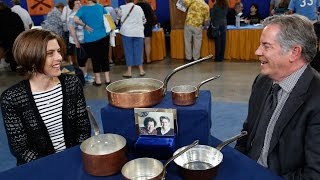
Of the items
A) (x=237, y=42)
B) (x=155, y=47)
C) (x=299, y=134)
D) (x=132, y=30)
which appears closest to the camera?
(x=299, y=134)

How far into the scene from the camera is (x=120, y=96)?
1110 mm

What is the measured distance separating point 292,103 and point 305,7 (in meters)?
4.37

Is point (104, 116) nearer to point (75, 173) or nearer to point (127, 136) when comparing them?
point (127, 136)

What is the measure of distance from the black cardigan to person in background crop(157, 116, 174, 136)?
701mm

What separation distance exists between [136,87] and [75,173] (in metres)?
0.40

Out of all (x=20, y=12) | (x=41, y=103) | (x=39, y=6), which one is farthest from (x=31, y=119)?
(x=39, y=6)

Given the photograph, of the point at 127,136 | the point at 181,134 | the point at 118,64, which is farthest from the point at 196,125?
the point at 118,64

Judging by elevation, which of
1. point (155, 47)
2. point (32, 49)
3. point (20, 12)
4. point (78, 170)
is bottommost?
point (155, 47)

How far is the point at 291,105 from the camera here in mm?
1279

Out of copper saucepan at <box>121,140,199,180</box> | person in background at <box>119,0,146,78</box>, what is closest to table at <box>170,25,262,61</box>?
Answer: person in background at <box>119,0,146,78</box>

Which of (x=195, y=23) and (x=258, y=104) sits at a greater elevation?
(x=195, y=23)

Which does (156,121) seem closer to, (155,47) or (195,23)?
(195,23)

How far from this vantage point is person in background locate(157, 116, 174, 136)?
3.59 ft

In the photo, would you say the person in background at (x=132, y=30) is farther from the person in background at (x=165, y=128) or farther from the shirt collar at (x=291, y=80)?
the person in background at (x=165, y=128)
